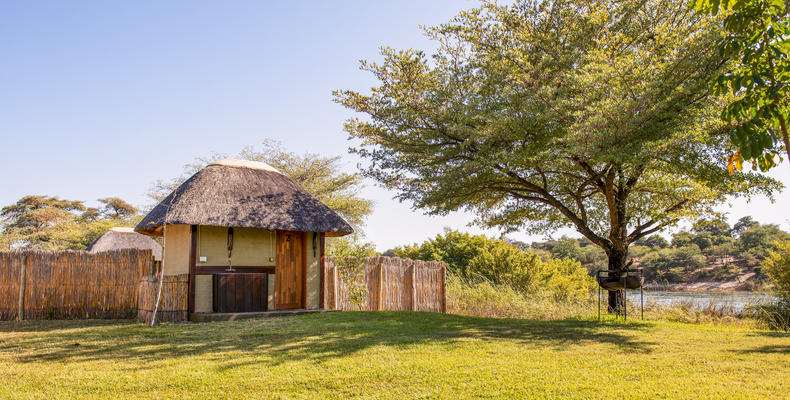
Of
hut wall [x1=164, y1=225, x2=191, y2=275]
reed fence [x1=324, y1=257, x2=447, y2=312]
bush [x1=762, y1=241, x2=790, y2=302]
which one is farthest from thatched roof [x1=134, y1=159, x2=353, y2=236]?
bush [x1=762, y1=241, x2=790, y2=302]

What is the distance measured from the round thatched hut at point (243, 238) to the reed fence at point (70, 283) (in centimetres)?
107

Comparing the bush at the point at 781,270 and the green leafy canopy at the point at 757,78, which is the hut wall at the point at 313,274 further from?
the bush at the point at 781,270

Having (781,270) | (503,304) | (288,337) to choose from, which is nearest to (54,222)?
(503,304)

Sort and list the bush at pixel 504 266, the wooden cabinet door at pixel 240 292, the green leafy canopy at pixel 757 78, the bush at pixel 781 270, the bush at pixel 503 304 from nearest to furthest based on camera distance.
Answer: the green leafy canopy at pixel 757 78, the wooden cabinet door at pixel 240 292, the bush at pixel 781 270, the bush at pixel 503 304, the bush at pixel 504 266

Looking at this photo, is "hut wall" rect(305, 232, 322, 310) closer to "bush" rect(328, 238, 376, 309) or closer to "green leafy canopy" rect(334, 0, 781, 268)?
"bush" rect(328, 238, 376, 309)

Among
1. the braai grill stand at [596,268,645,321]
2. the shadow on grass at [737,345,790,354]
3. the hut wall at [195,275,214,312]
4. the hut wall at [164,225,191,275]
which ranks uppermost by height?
the hut wall at [164,225,191,275]

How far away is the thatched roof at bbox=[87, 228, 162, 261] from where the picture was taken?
17.2m

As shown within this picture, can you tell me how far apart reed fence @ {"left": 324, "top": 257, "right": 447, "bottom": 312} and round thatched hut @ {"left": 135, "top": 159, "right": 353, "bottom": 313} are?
0.74 metres

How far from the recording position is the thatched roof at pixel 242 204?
1038cm

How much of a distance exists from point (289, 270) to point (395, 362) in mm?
6523

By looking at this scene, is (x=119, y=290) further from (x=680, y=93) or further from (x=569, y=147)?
(x=680, y=93)

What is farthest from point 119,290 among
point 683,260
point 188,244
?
point 683,260

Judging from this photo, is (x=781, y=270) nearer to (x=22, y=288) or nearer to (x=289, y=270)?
(x=289, y=270)

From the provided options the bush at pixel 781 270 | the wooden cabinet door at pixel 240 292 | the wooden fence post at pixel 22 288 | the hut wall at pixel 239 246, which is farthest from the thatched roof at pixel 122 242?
the bush at pixel 781 270
